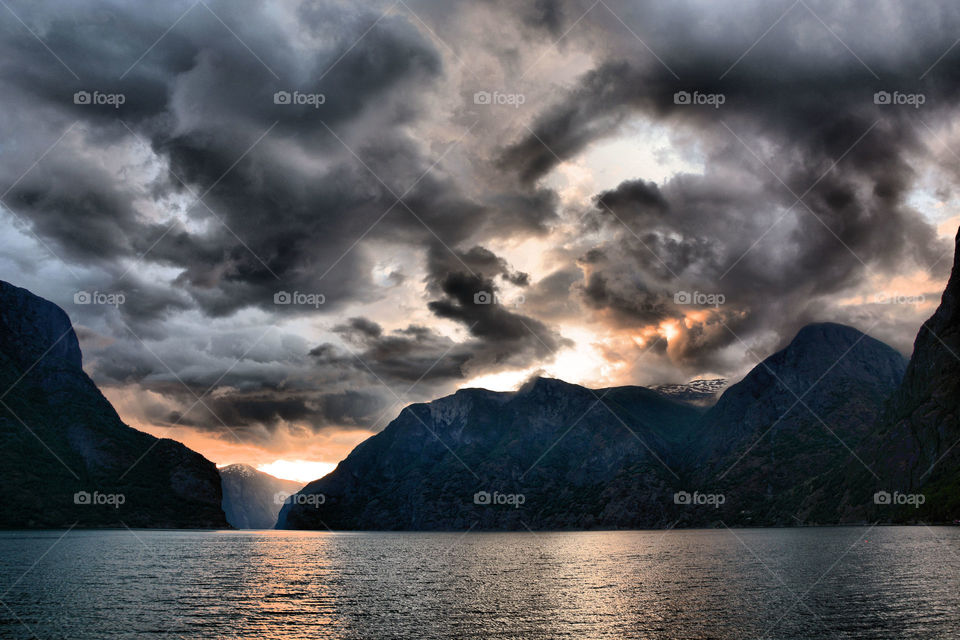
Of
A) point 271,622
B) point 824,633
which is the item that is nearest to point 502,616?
point 271,622

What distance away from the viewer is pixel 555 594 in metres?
86.4

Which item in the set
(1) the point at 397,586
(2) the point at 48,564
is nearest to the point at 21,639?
(1) the point at 397,586

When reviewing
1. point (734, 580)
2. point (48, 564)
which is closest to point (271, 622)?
point (734, 580)

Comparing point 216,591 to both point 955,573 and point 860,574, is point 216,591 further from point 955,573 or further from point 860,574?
point 955,573

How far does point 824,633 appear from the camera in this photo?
55469 mm

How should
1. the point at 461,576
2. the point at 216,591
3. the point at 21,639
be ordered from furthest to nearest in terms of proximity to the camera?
the point at 461,576, the point at 216,591, the point at 21,639

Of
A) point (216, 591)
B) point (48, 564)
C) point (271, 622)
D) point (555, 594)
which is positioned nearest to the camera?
point (271, 622)

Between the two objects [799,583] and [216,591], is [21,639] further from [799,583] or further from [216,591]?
[799,583]

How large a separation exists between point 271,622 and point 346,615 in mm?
8553

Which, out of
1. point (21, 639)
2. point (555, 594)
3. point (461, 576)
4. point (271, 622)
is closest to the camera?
point (21, 639)

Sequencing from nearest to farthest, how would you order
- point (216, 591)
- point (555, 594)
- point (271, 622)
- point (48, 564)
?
point (271, 622) → point (555, 594) → point (216, 591) → point (48, 564)

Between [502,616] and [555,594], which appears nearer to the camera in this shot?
[502,616]

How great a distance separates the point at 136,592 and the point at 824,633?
295 feet

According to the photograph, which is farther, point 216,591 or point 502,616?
point 216,591
